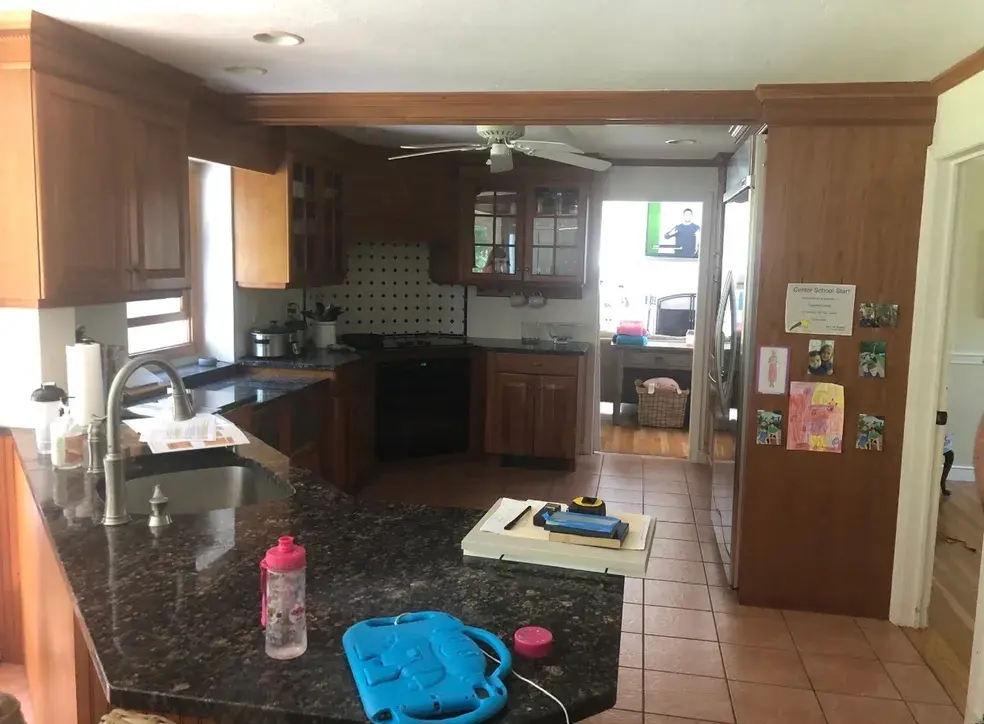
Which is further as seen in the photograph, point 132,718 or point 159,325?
point 159,325

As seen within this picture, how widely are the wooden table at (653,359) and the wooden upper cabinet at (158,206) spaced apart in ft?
14.5

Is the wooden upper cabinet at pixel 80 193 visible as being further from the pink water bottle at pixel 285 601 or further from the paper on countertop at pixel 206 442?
the pink water bottle at pixel 285 601

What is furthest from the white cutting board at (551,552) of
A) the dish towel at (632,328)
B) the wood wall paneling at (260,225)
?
the dish towel at (632,328)

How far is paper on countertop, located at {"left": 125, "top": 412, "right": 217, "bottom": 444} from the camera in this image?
8.10 ft

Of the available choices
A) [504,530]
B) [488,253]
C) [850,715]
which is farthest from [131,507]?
[488,253]

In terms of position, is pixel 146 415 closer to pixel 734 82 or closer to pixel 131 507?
pixel 131 507

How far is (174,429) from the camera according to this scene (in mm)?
2564

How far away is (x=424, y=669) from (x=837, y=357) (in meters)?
2.63

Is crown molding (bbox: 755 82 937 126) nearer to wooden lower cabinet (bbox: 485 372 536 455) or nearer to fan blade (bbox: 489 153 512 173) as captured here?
fan blade (bbox: 489 153 512 173)

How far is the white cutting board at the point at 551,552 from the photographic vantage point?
1.65 metres

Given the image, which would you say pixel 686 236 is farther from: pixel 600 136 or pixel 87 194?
pixel 87 194

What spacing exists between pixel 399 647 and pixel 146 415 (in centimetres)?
205

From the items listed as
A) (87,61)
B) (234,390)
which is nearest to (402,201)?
(234,390)

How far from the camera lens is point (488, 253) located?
5.66 meters
